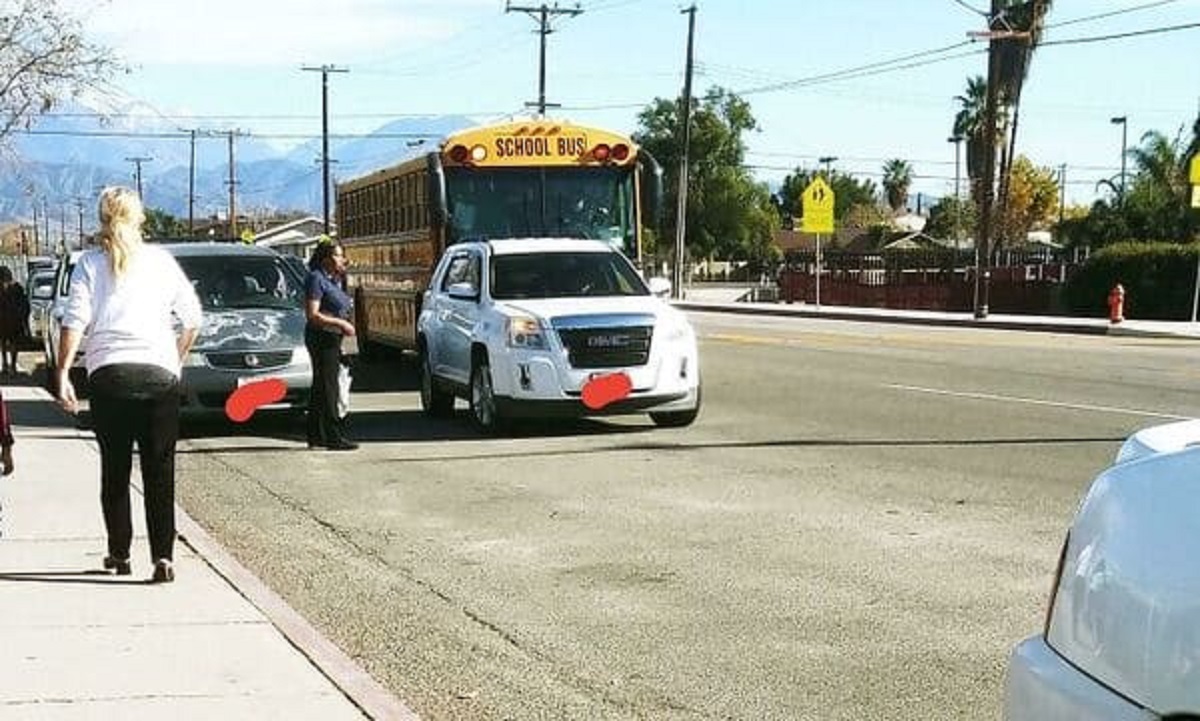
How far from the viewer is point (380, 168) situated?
939 inches

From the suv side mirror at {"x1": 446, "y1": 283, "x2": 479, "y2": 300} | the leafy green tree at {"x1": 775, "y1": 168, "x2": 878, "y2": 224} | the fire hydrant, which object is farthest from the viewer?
the leafy green tree at {"x1": 775, "y1": 168, "x2": 878, "y2": 224}

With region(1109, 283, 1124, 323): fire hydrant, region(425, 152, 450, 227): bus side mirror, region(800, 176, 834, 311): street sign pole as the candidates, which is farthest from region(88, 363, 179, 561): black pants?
region(800, 176, 834, 311): street sign pole

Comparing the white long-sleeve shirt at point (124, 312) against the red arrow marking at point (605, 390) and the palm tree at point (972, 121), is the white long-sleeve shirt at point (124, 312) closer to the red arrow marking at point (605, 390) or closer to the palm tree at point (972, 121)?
the red arrow marking at point (605, 390)

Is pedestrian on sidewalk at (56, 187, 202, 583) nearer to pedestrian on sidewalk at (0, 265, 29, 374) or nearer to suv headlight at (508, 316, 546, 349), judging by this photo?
suv headlight at (508, 316, 546, 349)

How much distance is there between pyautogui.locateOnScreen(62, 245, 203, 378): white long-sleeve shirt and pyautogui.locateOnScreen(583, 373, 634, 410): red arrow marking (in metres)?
6.55

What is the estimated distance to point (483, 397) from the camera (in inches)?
577

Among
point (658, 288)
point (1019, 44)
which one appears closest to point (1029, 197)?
point (1019, 44)

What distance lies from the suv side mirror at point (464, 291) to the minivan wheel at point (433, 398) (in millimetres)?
960

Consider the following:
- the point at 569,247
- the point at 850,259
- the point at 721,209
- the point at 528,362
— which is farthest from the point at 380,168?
the point at 721,209

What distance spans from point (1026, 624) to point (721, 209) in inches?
3672

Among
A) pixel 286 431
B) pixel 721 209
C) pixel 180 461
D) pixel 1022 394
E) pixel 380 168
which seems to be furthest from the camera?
Result: pixel 721 209

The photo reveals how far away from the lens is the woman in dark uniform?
13117 mm

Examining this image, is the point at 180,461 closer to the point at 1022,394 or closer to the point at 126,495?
the point at 126,495

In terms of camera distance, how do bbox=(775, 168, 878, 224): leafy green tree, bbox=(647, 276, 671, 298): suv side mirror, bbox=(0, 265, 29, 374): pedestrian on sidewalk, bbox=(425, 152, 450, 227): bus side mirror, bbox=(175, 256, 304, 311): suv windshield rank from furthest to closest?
bbox=(775, 168, 878, 224): leafy green tree < bbox=(0, 265, 29, 374): pedestrian on sidewalk < bbox=(425, 152, 450, 227): bus side mirror < bbox=(647, 276, 671, 298): suv side mirror < bbox=(175, 256, 304, 311): suv windshield
